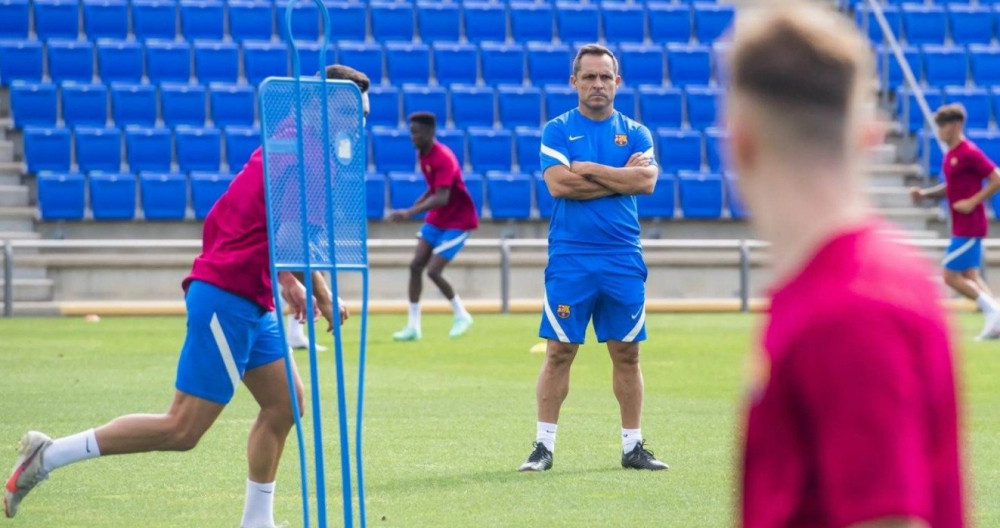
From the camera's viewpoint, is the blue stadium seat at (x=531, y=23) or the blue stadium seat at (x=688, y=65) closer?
the blue stadium seat at (x=688, y=65)

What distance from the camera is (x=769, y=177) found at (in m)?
2.17

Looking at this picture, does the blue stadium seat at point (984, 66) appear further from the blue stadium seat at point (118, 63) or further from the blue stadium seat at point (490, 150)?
the blue stadium seat at point (118, 63)

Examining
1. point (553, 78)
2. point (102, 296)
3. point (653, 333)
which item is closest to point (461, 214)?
point (653, 333)

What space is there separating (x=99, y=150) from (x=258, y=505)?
17.8m

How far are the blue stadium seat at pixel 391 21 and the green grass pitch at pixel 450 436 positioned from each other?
9846 millimetres

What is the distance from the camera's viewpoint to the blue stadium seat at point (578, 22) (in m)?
27.5

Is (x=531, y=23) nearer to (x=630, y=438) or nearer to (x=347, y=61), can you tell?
(x=347, y=61)

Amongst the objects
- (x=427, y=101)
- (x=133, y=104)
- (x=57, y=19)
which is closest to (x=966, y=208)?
(x=427, y=101)

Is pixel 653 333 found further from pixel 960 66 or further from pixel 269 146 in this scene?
pixel 269 146

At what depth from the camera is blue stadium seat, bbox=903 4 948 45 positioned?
92.5 feet

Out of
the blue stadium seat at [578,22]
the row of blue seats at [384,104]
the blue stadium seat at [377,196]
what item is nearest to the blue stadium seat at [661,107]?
the row of blue seats at [384,104]

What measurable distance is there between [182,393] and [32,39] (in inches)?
805

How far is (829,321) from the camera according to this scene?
2021mm

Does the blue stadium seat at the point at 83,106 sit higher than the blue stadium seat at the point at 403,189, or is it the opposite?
the blue stadium seat at the point at 83,106
